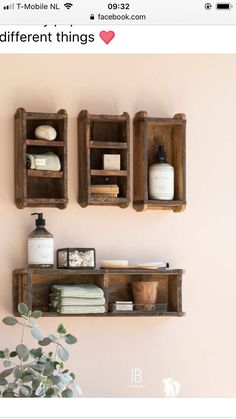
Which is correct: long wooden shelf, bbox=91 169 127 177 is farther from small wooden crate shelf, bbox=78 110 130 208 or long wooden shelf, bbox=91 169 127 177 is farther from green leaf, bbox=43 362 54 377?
green leaf, bbox=43 362 54 377

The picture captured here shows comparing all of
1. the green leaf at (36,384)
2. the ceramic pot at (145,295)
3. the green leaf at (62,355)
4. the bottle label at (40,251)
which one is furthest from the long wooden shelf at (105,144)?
the green leaf at (36,384)

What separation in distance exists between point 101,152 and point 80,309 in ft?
1.80

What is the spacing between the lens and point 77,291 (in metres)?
2.57

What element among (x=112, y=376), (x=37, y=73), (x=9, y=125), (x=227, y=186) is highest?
(x=37, y=73)

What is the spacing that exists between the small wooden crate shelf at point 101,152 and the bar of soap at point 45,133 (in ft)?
0.38

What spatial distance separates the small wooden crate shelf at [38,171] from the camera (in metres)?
2.58

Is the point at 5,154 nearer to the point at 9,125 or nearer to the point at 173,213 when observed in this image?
the point at 9,125

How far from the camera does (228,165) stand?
2.83 m
